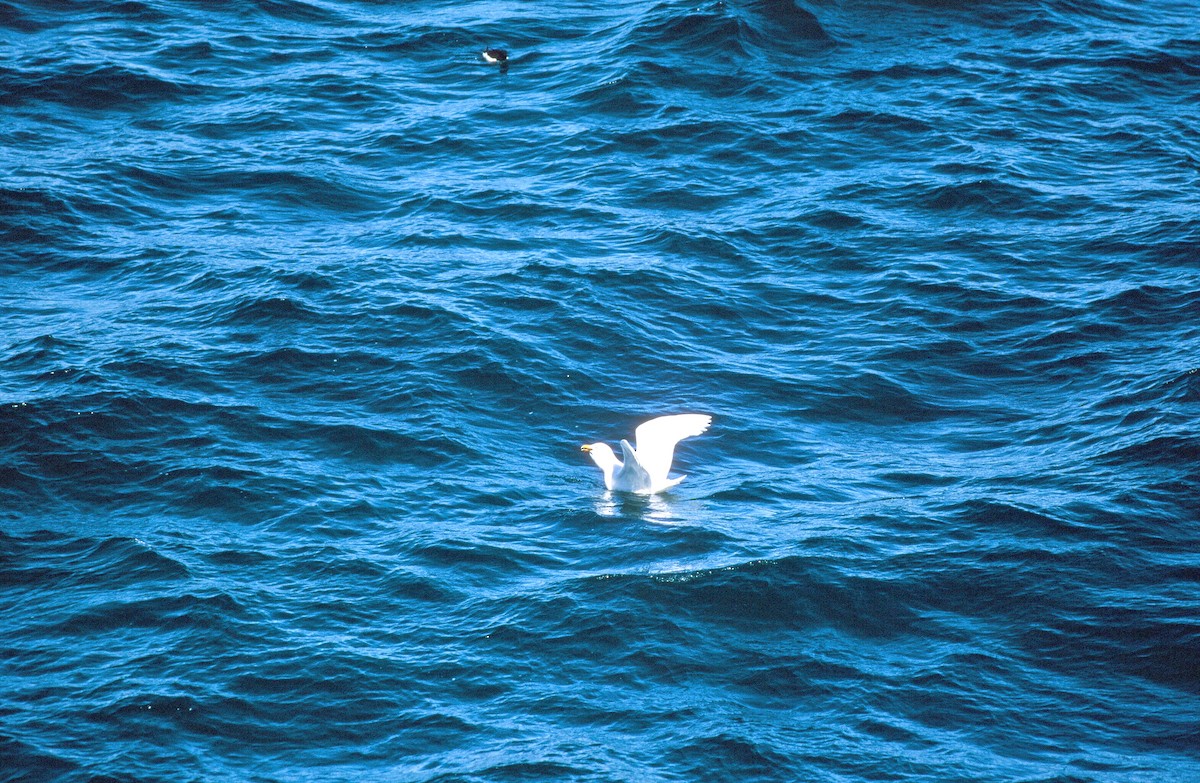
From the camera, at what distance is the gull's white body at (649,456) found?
1427cm

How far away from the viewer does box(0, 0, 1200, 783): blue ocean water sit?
449 inches

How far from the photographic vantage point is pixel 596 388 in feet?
54.2

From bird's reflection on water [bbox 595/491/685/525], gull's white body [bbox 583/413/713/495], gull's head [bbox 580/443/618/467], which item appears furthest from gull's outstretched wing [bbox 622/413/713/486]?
gull's head [bbox 580/443/618/467]

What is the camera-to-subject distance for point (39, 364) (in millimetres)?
15969

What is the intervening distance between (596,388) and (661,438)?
2077mm

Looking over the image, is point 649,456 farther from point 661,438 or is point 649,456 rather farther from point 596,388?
point 596,388

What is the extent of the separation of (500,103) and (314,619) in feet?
42.3

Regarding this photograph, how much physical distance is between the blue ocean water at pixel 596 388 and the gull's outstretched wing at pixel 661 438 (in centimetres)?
45

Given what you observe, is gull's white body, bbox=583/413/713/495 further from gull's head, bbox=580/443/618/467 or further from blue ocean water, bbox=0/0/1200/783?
blue ocean water, bbox=0/0/1200/783

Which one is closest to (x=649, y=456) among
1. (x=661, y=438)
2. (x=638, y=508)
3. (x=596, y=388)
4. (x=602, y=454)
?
(x=661, y=438)

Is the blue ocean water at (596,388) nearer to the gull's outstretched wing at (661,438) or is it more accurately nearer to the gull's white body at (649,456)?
the gull's white body at (649,456)

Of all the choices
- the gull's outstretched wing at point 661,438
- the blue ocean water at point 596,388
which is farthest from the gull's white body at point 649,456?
the blue ocean water at point 596,388

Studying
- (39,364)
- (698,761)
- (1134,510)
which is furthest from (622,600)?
(39,364)

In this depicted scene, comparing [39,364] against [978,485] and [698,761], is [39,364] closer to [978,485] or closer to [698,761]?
[698,761]
